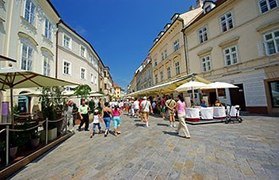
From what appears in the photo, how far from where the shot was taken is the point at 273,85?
1245 centimetres

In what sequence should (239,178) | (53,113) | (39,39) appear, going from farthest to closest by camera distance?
(39,39)
(53,113)
(239,178)

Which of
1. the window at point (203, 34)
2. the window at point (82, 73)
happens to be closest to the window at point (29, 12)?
the window at point (82, 73)

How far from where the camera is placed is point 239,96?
15.1 metres

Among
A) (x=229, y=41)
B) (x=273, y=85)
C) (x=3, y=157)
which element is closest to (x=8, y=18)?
(x=3, y=157)

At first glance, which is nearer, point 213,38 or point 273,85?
point 273,85

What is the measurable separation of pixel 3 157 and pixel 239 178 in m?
6.07

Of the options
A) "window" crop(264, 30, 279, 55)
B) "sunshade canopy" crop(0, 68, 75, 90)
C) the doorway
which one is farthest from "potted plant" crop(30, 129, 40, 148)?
"window" crop(264, 30, 279, 55)

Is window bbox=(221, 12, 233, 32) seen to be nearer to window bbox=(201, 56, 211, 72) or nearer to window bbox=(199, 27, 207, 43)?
window bbox=(199, 27, 207, 43)

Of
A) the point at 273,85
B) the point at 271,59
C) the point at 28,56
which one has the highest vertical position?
the point at 28,56

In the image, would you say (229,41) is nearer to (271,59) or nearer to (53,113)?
(271,59)

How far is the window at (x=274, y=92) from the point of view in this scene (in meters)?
12.3

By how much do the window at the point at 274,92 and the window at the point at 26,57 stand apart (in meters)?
19.1

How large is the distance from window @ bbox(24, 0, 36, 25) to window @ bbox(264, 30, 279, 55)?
18.7 m

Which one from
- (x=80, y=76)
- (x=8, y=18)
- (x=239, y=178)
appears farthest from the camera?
(x=80, y=76)
